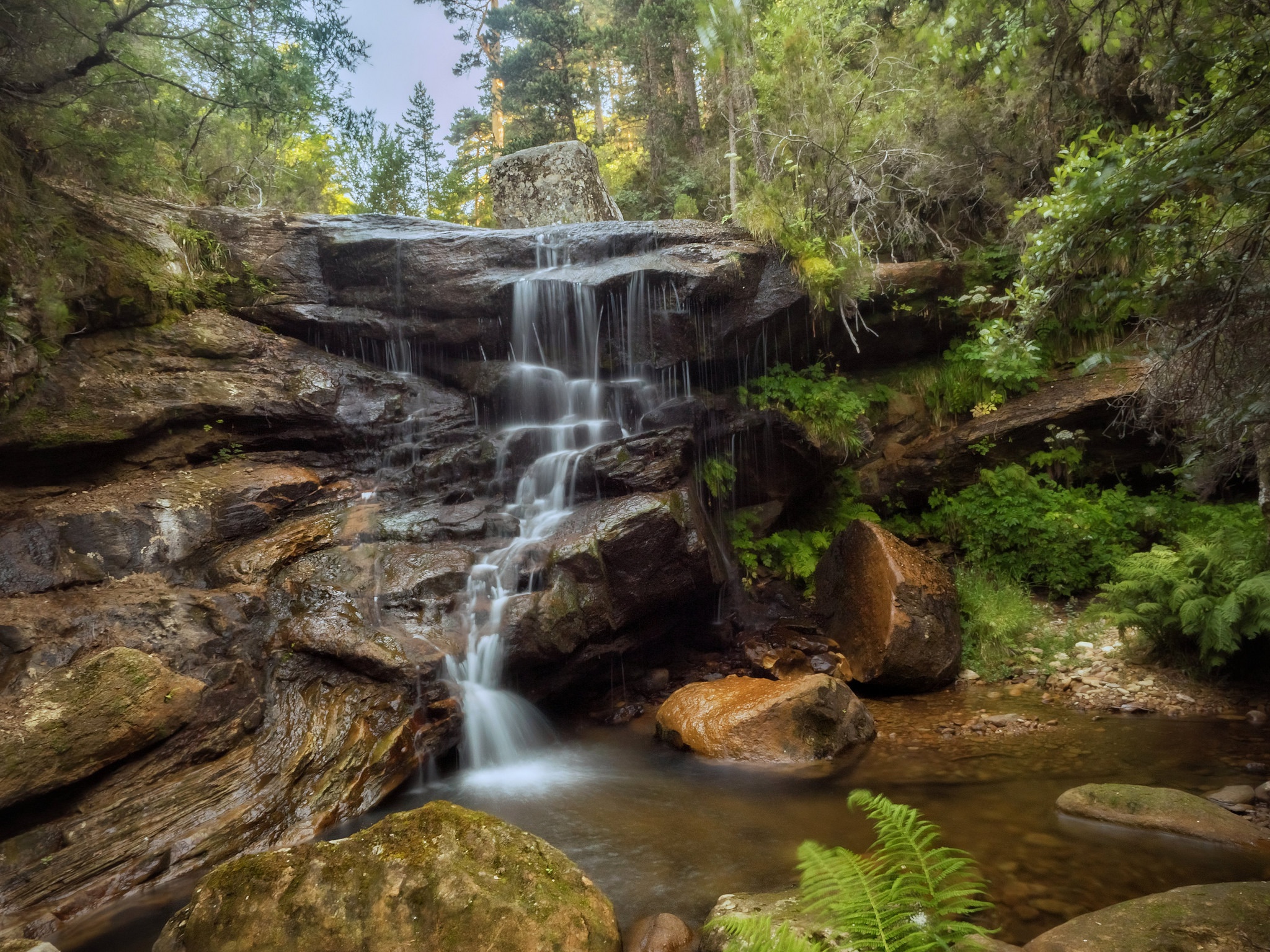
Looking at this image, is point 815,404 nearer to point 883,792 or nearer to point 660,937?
point 883,792

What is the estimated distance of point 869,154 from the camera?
10.6 m

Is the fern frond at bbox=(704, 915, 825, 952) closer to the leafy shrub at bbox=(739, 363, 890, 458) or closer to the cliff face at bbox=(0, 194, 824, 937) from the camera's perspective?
the cliff face at bbox=(0, 194, 824, 937)

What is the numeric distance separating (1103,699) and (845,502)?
15.1 ft

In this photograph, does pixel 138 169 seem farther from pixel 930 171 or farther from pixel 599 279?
pixel 930 171

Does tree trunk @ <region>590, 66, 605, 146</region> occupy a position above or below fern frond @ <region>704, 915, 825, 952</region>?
above

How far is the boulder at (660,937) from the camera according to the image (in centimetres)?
338

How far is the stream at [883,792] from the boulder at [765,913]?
0.36 m

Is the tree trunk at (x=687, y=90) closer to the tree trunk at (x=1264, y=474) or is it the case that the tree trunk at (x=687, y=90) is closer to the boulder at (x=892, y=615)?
the boulder at (x=892, y=615)

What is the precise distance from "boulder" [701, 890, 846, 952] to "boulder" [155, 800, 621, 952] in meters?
0.50

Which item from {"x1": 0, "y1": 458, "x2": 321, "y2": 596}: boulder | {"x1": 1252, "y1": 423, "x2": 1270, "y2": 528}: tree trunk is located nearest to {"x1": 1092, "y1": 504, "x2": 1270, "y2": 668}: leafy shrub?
{"x1": 1252, "y1": 423, "x2": 1270, "y2": 528}: tree trunk

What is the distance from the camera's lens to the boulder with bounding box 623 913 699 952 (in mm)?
3375

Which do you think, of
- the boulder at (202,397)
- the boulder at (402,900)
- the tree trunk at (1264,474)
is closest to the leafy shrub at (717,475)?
the boulder at (202,397)

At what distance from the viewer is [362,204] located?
15.2 meters

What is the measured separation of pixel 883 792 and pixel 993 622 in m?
3.84
